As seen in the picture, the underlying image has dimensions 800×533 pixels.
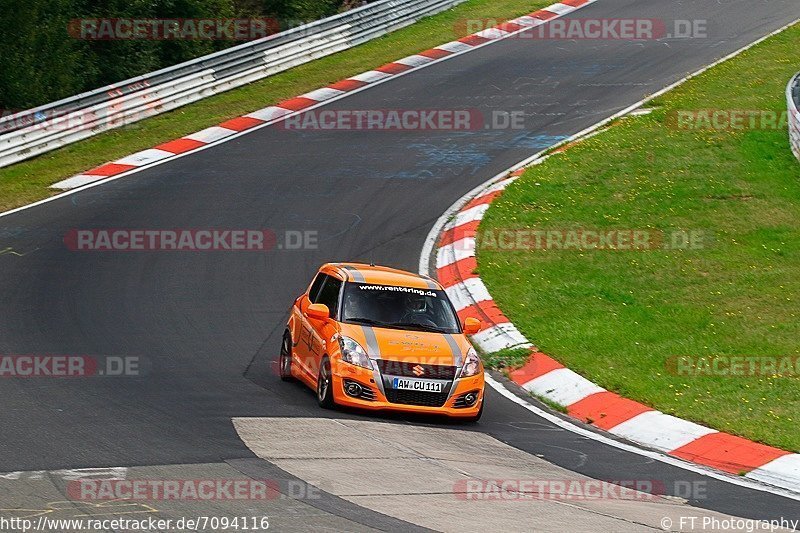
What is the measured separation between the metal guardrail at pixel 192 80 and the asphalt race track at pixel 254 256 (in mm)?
2544

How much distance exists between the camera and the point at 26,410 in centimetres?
1066

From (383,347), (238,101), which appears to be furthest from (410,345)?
(238,101)

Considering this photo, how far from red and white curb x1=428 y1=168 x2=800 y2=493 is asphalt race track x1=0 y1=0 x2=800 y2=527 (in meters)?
0.54

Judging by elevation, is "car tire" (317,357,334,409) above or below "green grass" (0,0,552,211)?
below

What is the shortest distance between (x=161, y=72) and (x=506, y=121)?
750 cm

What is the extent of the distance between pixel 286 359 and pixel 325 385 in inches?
55.6

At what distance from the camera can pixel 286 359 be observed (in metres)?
13.2

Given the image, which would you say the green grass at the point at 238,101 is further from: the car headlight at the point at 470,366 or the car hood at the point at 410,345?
the car headlight at the point at 470,366

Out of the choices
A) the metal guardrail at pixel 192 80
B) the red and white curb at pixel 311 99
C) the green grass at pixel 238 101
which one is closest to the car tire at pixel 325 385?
the green grass at pixel 238 101

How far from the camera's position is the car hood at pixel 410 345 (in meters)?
11.8

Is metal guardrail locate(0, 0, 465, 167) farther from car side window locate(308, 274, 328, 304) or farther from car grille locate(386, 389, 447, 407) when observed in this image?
car grille locate(386, 389, 447, 407)

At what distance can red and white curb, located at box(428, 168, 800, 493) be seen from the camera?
428 inches

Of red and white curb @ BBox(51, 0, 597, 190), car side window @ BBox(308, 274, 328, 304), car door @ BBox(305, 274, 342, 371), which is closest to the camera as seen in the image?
car door @ BBox(305, 274, 342, 371)

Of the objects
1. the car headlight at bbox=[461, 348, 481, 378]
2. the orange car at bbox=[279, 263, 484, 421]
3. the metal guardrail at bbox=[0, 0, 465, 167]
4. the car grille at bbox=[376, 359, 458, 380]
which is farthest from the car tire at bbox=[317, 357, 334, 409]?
the metal guardrail at bbox=[0, 0, 465, 167]
